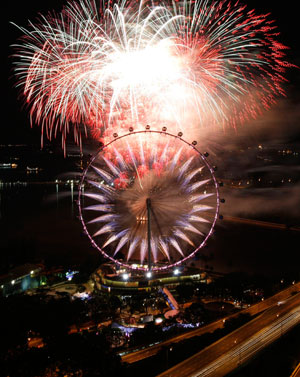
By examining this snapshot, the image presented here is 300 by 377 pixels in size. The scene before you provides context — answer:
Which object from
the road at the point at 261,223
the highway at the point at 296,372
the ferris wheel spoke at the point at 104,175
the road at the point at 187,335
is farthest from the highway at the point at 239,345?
the road at the point at 261,223

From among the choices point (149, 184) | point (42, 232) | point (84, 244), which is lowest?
point (84, 244)

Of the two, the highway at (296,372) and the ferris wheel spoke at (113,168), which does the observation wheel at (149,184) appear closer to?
the ferris wheel spoke at (113,168)

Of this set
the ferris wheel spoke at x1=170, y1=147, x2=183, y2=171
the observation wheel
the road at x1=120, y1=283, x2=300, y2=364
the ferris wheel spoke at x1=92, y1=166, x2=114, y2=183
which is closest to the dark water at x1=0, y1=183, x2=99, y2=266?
the observation wheel

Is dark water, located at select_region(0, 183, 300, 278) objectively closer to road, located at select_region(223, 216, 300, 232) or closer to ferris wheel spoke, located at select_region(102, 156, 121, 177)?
road, located at select_region(223, 216, 300, 232)

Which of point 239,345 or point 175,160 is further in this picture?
point 175,160

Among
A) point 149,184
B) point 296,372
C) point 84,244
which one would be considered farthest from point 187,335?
point 84,244

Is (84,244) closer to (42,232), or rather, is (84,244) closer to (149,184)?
(42,232)
